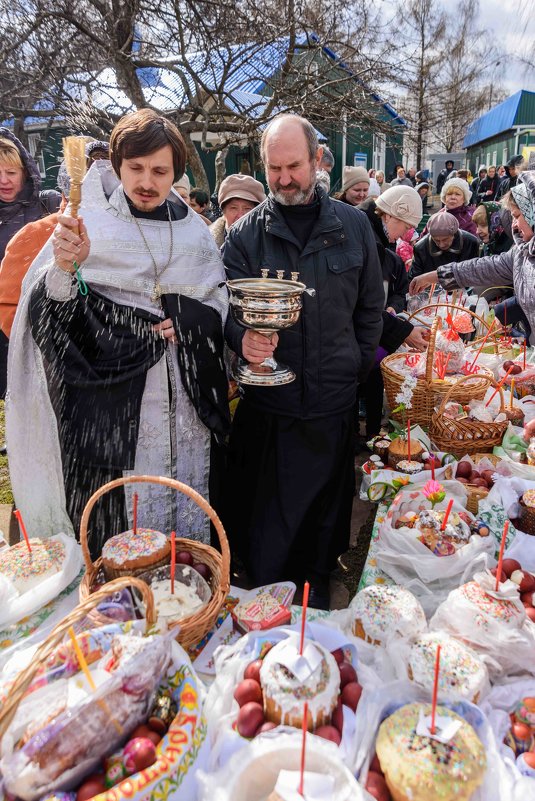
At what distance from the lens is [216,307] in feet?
7.68

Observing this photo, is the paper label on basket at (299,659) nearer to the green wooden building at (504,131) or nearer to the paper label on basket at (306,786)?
the paper label on basket at (306,786)

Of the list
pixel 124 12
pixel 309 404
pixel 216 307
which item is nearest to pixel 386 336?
pixel 309 404

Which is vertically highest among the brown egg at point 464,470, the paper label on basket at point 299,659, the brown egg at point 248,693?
the brown egg at point 464,470

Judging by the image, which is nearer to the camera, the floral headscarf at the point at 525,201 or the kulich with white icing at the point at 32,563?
the kulich with white icing at the point at 32,563

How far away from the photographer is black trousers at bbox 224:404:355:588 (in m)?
2.58

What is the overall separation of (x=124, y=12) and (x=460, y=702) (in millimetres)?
8091

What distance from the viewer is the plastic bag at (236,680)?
1.34m

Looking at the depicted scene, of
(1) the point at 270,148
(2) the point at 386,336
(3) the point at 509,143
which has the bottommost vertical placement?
(2) the point at 386,336

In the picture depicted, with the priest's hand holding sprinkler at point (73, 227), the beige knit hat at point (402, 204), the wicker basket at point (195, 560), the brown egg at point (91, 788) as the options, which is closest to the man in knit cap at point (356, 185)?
the beige knit hat at point (402, 204)

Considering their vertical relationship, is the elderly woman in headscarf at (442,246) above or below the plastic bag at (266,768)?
above

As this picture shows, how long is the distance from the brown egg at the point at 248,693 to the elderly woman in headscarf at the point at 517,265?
105 inches

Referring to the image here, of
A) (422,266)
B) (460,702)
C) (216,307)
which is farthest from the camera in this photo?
(422,266)

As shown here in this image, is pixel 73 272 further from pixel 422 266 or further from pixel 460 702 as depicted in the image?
pixel 422 266

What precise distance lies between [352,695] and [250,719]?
0.90ft
